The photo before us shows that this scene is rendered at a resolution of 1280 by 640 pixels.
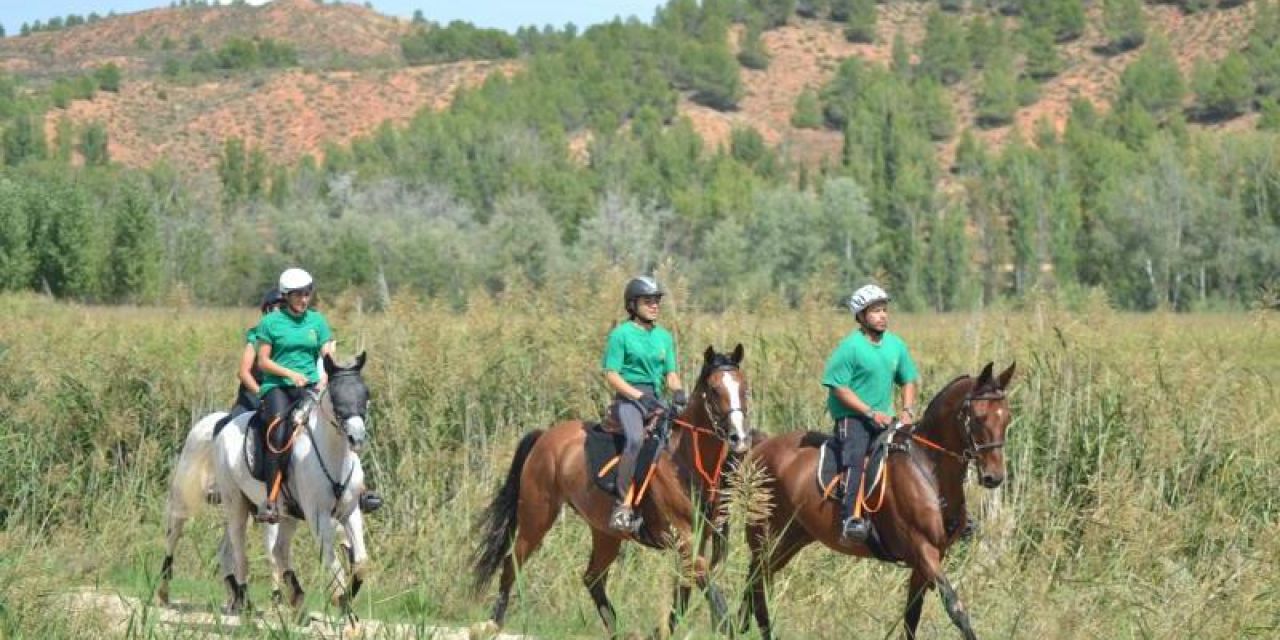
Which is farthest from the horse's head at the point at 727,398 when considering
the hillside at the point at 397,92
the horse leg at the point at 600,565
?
the hillside at the point at 397,92

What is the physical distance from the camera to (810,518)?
12.2 metres

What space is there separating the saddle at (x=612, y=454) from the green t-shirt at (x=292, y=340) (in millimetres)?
2077

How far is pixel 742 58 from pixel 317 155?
44.4 m

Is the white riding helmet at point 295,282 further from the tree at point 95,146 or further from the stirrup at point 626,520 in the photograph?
the tree at point 95,146

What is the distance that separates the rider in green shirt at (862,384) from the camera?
38.9ft

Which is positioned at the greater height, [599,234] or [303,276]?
[303,276]

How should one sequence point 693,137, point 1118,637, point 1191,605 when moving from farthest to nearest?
point 693,137 → point 1118,637 → point 1191,605

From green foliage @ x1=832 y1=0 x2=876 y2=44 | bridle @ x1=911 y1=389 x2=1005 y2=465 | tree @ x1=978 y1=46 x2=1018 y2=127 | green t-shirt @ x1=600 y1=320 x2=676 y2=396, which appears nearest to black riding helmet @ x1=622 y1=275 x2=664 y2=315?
green t-shirt @ x1=600 y1=320 x2=676 y2=396

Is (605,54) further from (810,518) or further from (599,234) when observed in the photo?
(810,518)

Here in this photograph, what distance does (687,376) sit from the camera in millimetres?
17172

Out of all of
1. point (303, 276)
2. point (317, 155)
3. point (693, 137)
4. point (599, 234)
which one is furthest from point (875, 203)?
point (303, 276)

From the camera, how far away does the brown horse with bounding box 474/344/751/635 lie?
11.1 metres

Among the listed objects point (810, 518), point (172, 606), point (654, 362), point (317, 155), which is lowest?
point (317, 155)

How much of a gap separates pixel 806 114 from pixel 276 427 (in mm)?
131393
